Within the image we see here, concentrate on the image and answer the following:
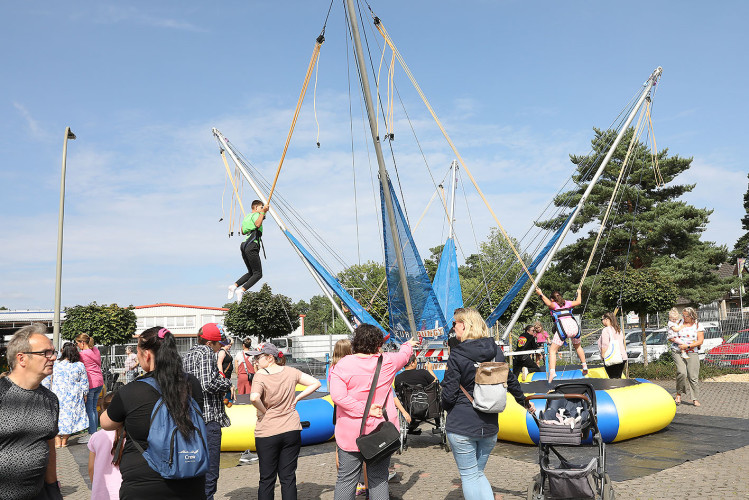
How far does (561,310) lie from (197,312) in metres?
49.1

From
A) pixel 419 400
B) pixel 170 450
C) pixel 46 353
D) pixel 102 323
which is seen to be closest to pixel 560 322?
pixel 419 400

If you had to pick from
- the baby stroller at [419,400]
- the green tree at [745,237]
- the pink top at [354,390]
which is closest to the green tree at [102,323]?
the baby stroller at [419,400]

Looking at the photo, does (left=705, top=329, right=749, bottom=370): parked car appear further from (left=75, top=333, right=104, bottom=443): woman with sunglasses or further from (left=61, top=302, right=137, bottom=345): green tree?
(left=61, top=302, right=137, bottom=345): green tree

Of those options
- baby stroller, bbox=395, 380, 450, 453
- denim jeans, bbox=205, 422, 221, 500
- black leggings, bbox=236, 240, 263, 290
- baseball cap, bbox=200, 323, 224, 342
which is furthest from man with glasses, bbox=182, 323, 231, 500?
black leggings, bbox=236, 240, 263, 290

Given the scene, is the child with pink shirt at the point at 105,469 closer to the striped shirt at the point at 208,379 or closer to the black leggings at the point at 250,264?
the striped shirt at the point at 208,379

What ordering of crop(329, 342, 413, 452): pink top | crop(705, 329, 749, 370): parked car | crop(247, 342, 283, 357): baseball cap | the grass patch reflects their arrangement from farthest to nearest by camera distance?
crop(705, 329, 749, 370): parked car < the grass patch < crop(247, 342, 283, 357): baseball cap < crop(329, 342, 413, 452): pink top

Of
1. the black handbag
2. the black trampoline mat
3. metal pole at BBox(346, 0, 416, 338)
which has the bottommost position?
the black trampoline mat

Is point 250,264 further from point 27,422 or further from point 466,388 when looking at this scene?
point 27,422

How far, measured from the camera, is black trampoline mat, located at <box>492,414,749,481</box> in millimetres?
6666

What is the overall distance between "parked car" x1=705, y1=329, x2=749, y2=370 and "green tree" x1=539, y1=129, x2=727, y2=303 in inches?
483

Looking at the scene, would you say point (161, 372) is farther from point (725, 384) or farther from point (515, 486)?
point (725, 384)

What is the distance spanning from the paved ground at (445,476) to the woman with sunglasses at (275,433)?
56.4 inches

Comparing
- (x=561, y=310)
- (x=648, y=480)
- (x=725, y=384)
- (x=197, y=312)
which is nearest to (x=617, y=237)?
(x=725, y=384)

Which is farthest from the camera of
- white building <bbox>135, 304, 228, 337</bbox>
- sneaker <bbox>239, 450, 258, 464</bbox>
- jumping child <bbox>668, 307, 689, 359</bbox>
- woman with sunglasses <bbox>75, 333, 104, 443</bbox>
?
white building <bbox>135, 304, 228, 337</bbox>
